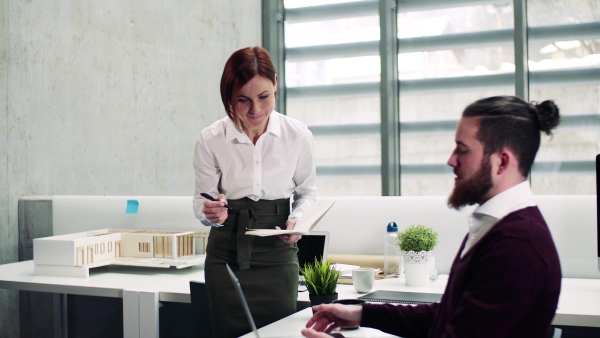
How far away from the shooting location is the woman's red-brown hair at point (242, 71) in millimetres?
2195

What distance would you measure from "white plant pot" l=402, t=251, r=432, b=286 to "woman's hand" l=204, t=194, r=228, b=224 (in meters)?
0.86

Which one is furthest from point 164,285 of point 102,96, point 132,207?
point 102,96

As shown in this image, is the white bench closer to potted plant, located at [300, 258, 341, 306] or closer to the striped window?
potted plant, located at [300, 258, 341, 306]

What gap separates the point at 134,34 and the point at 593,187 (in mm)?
4213

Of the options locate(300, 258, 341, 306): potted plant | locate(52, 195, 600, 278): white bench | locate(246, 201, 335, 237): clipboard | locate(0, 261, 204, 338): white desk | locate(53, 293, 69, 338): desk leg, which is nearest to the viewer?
locate(246, 201, 335, 237): clipboard

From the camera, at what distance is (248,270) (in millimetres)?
2256

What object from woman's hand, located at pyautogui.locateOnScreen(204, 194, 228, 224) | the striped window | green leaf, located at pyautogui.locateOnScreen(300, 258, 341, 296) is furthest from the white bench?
the striped window

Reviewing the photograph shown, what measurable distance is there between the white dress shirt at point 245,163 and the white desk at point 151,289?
46 centimetres

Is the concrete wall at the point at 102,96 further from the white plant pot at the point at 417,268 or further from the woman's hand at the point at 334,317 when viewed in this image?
the woman's hand at the point at 334,317

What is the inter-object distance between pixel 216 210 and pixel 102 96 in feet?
8.78

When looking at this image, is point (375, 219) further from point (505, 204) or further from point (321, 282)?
point (505, 204)

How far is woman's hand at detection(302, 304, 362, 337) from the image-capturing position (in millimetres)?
1654

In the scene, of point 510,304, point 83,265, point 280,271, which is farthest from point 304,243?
point 510,304

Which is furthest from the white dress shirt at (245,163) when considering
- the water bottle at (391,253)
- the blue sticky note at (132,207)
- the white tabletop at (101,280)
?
the blue sticky note at (132,207)
